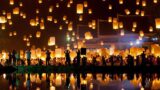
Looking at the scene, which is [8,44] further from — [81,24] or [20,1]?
[81,24]

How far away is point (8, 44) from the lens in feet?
139

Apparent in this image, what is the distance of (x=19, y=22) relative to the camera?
139ft

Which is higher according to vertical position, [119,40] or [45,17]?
[45,17]

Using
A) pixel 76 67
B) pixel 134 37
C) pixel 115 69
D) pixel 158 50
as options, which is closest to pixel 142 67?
pixel 115 69

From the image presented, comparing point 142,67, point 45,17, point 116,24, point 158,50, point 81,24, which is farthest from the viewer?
point 81,24

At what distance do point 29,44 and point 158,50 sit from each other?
51.1 ft

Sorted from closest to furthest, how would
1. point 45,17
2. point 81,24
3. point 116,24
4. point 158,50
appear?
1. point 158,50
2. point 116,24
3. point 45,17
4. point 81,24

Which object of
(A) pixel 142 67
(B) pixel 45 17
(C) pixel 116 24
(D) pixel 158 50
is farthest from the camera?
(B) pixel 45 17

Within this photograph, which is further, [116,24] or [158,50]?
[116,24]

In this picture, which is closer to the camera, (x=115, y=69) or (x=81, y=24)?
(x=115, y=69)

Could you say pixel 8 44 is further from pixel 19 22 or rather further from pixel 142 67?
pixel 142 67

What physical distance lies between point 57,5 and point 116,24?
387 inches

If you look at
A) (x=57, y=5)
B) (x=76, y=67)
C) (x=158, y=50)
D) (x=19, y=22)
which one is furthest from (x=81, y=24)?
(x=76, y=67)

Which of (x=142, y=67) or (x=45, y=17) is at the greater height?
(x=45, y=17)
